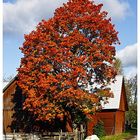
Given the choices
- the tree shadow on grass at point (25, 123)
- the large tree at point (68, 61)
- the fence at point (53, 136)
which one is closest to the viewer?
the large tree at point (68, 61)

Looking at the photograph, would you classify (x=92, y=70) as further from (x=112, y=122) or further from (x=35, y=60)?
(x=112, y=122)

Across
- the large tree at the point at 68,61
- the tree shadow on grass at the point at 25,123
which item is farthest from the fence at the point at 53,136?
the tree shadow on grass at the point at 25,123

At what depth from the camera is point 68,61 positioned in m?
29.3

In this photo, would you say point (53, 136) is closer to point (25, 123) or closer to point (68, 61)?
point (68, 61)

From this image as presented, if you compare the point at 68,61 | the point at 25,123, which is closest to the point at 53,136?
the point at 68,61

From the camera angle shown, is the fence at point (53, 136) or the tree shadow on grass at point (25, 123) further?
the tree shadow on grass at point (25, 123)

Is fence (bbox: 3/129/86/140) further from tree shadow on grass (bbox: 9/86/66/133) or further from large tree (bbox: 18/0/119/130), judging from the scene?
tree shadow on grass (bbox: 9/86/66/133)

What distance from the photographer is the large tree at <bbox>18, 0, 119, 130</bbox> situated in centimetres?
2897

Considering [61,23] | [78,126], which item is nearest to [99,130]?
[78,126]

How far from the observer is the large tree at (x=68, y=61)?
29.0 metres

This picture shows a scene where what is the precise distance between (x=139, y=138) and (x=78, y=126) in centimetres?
2133

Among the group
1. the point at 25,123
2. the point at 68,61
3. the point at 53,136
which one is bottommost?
the point at 53,136

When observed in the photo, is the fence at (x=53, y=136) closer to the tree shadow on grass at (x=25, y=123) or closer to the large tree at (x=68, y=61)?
the large tree at (x=68, y=61)

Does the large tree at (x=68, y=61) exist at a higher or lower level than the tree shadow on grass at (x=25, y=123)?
higher
